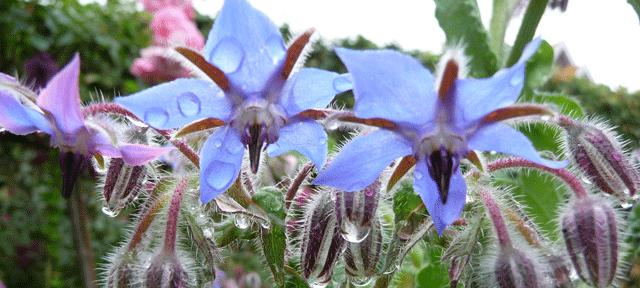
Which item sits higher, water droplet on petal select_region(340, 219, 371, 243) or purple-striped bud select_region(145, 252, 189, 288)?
water droplet on petal select_region(340, 219, 371, 243)

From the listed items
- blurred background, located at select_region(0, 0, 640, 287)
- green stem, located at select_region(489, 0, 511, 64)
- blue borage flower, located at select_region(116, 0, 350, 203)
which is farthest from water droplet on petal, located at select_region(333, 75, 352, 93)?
blurred background, located at select_region(0, 0, 640, 287)

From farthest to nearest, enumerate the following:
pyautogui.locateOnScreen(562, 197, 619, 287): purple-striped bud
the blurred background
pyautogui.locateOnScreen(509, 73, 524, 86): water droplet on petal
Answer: the blurred background, pyautogui.locateOnScreen(562, 197, 619, 287): purple-striped bud, pyautogui.locateOnScreen(509, 73, 524, 86): water droplet on petal

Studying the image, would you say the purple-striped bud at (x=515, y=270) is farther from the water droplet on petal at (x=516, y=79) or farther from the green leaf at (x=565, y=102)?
the green leaf at (x=565, y=102)

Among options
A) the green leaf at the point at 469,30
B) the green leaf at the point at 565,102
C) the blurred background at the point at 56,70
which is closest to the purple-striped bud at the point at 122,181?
the green leaf at the point at 469,30

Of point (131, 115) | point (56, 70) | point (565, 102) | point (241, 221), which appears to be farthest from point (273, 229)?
point (56, 70)

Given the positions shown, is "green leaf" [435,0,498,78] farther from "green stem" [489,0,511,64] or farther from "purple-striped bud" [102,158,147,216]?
"purple-striped bud" [102,158,147,216]

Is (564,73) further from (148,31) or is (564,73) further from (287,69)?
(287,69)
